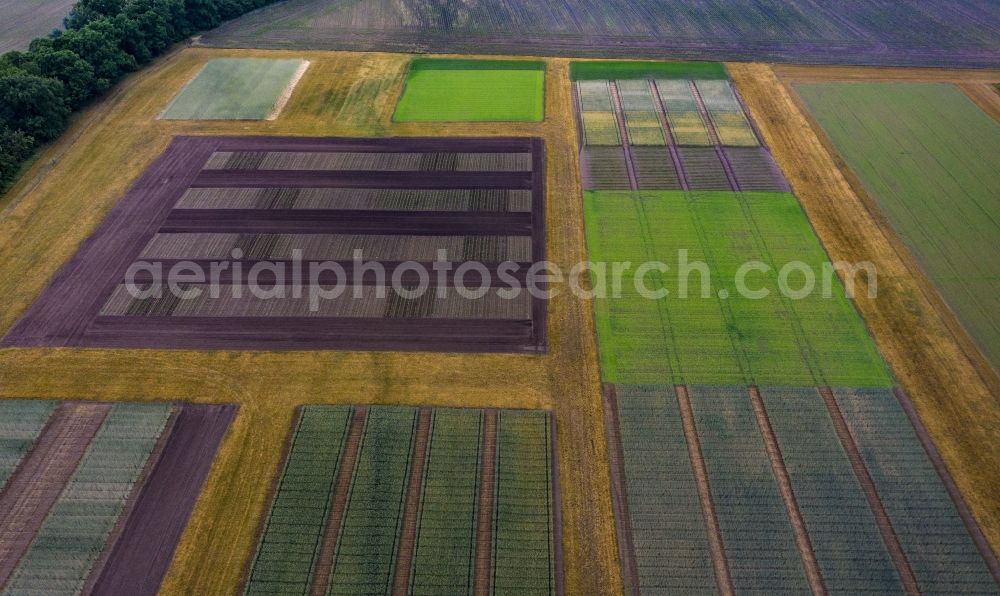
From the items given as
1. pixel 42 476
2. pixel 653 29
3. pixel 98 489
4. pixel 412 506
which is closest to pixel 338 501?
pixel 412 506

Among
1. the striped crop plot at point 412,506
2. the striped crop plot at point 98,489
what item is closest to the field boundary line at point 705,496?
the striped crop plot at point 412,506

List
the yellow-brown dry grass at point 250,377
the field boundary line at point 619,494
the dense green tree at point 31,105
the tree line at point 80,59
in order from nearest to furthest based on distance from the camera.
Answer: the field boundary line at point 619,494 → the yellow-brown dry grass at point 250,377 → the dense green tree at point 31,105 → the tree line at point 80,59

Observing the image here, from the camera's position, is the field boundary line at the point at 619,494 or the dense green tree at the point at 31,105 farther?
the dense green tree at the point at 31,105

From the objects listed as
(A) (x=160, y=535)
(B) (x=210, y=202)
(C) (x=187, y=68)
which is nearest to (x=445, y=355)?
(A) (x=160, y=535)

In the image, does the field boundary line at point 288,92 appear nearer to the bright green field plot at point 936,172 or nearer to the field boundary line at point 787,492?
the field boundary line at point 787,492

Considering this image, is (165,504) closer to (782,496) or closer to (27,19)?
(782,496)

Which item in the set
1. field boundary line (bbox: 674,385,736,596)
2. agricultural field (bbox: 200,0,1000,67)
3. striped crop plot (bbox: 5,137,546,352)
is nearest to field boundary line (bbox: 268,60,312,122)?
striped crop plot (bbox: 5,137,546,352)

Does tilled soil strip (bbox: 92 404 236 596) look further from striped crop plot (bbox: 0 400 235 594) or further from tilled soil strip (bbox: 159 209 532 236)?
tilled soil strip (bbox: 159 209 532 236)
